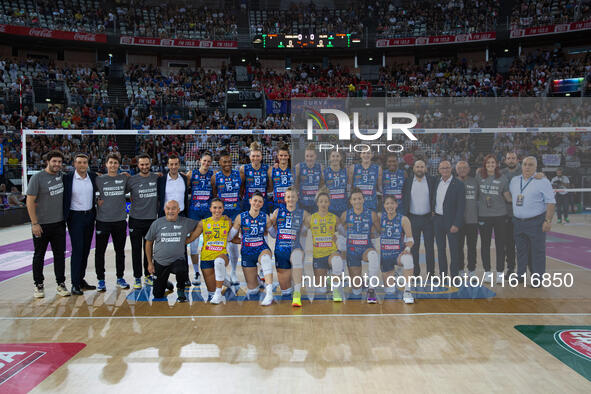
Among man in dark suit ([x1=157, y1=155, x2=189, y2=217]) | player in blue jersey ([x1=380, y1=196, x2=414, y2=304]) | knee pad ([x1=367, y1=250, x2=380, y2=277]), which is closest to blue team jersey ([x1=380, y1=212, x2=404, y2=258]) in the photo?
player in blue jersey ([x1=380, y1=196, x2=414, y2=304])

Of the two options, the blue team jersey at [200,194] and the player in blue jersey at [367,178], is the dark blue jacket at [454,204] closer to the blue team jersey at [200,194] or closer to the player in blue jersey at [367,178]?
the player in blue jersey at [367,178]

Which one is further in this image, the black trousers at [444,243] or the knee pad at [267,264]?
the black trousers at [444,243]

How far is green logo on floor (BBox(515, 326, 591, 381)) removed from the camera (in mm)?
4379

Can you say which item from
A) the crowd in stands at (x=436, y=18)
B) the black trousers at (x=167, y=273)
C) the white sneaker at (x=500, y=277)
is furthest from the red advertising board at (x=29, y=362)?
the crowd in stands at (x=436, y=18)

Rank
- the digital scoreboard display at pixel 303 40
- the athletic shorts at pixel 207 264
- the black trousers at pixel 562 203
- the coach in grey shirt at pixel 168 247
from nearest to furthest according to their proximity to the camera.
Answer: the coach in grey shirt at pixel 168 247 < the athletic shorts at pixel 207 264 < the black trousers at pixel 562 203 < the digital scoreboard display at pixel 303 40

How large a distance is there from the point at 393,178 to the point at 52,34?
2652cm

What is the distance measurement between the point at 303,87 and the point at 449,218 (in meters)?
23.2

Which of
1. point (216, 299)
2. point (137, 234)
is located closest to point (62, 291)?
point (137, 234)

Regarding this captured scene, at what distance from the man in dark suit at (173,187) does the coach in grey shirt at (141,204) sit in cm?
10

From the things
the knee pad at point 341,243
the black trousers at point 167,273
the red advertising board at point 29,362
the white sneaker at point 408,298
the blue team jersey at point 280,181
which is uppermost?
the blue team jersey at point 280,181

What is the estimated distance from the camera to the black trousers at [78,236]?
681 centimetres

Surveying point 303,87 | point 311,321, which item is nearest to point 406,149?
point 311,321

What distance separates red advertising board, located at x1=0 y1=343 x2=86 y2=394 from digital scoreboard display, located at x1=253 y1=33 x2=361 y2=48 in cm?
2393

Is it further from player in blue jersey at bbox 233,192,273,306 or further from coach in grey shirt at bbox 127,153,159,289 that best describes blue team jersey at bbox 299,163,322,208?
coach in grey shirt at bbox 127,153,159,289
